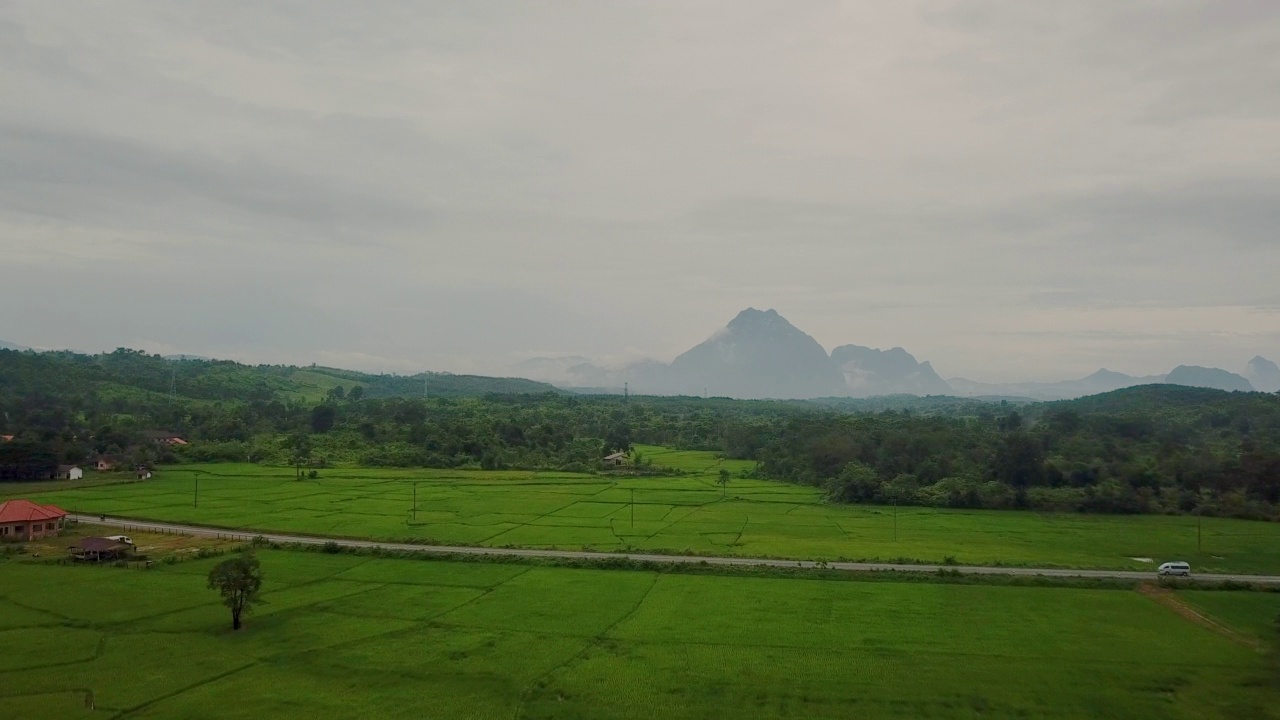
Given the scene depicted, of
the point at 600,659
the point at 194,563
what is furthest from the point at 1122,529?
the point at 194,563

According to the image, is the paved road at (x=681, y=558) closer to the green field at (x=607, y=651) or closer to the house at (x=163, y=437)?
the green field at (x=607, y=651)

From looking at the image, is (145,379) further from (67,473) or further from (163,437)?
(67,473)

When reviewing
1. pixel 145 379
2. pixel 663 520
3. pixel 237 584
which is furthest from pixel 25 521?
pixel 145 379

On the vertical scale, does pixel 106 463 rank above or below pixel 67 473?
above

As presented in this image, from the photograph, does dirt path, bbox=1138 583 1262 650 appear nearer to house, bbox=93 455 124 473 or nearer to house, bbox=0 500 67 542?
house, bbox=0 500 67 542

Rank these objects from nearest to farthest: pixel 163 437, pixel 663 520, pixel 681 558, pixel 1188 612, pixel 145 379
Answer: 1. pixel 1188 612
2. pixel 681 558
3. pixel 663 520
4. pixel 163 437
5. pixel 145 379

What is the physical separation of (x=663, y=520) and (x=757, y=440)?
53.4 metres

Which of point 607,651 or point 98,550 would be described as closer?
point 607,651

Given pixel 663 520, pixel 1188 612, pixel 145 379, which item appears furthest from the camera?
pixel 145 379

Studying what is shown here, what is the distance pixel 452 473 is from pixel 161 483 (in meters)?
27.2

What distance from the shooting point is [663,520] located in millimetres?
55406

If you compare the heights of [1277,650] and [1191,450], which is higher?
[1191,450]

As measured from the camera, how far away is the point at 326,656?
2653 centimetres

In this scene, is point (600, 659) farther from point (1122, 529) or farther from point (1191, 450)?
point (1191, 450)
